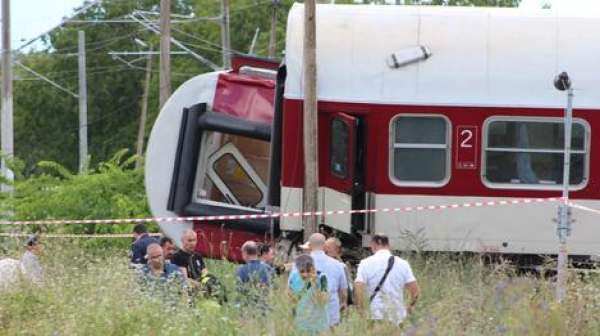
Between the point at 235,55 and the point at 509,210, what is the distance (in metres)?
4.62

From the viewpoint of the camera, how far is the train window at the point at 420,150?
56.3ft

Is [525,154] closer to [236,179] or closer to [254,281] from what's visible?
[236,179]

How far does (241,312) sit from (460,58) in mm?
6719

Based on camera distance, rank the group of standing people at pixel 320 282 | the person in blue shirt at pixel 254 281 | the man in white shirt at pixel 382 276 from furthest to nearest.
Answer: the man in white shirt at pixel 382 276
the person in blue shirt at pixel 254 281
the group of standing people at pixel 320 282

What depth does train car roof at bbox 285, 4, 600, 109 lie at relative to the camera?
17219 mm

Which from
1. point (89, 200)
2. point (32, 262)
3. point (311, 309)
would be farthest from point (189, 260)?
point (89, 200)

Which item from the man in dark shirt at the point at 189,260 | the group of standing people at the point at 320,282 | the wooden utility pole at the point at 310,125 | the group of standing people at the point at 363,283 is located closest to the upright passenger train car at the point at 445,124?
the wooden utility pole at the point at 310,125

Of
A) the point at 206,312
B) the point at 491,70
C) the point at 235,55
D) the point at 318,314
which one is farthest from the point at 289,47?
the point at 318,314

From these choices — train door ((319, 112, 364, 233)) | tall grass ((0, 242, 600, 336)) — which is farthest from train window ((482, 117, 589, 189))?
tall grass ((0, 242, 600, 336))

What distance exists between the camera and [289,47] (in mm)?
18031

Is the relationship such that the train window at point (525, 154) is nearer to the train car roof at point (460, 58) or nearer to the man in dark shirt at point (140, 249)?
the train car roof at point (460, 58)

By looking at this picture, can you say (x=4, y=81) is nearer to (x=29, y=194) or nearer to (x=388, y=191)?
(x=29, y=194)

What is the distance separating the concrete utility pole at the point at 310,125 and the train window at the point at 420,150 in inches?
39.5

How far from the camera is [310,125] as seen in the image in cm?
1731
